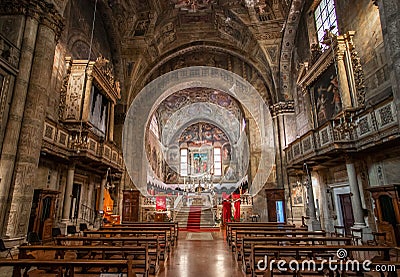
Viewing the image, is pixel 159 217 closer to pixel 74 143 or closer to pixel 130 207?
pixel 130 207

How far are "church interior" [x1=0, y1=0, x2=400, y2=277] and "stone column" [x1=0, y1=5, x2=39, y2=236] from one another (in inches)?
1.2

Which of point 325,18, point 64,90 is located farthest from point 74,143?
point 325,18

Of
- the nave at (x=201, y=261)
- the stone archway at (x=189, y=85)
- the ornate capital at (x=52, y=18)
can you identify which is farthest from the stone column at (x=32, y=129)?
the stone archway at (x=189, y=85)

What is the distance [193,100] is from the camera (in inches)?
1102

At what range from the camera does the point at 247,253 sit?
659 cm

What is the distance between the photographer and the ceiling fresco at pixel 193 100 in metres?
26.2

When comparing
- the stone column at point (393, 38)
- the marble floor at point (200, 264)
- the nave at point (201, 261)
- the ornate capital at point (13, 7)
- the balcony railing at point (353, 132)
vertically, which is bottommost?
the marble floor at point (200, 264)

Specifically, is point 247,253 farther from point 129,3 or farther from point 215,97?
point 215,97

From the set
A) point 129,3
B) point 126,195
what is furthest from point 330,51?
point 126,195

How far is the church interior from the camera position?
6.02 metres

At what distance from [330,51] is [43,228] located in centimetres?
1297

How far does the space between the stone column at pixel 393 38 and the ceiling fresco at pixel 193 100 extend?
62.8ft

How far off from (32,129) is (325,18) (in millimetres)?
14205

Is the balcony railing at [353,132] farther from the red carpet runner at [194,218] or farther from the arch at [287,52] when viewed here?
the red carpet runner at [194,218]
